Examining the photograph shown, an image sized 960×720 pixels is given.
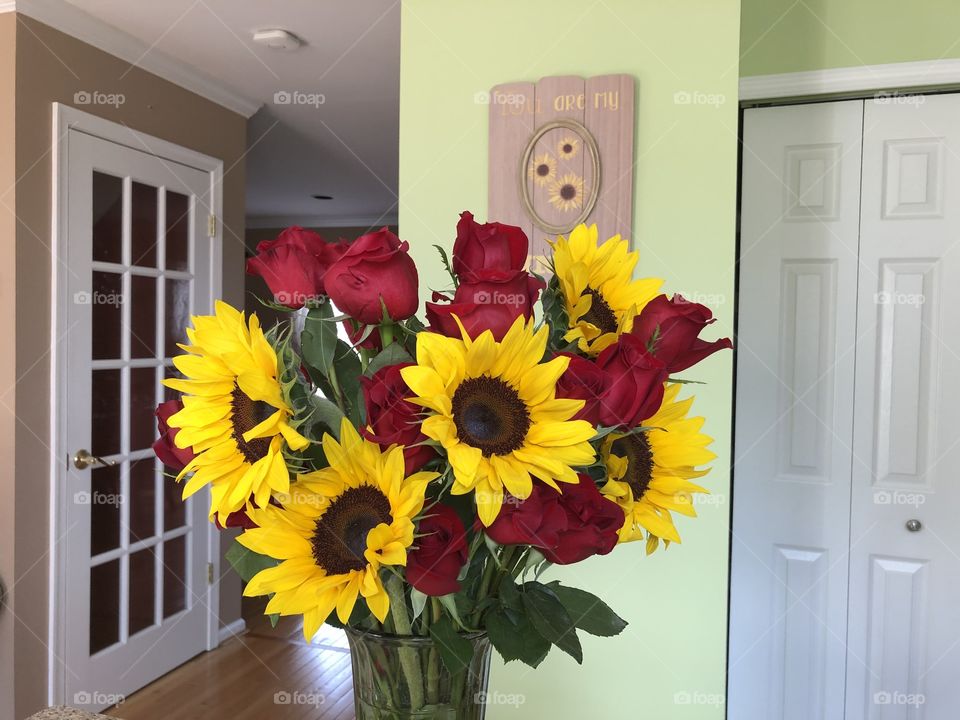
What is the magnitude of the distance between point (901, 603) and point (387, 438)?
6.84 ft

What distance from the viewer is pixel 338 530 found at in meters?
0.46

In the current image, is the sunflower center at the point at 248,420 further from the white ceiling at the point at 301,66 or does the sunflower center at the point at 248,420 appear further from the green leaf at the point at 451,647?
the white ceiling at the point at 301,66

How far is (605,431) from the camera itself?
441 millimetres

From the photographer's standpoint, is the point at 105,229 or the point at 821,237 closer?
the point at 821,237

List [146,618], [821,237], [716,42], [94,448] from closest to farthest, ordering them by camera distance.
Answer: [716,42] → [821,237] → [94,448] → [146,618]

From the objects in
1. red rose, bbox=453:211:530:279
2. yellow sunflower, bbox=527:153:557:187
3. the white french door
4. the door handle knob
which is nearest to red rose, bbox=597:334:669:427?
red rose, bbox=453:211:530:279

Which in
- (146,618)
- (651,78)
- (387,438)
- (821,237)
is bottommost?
(146,618)

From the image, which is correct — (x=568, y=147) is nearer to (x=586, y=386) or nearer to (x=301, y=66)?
(x=586, y=386)

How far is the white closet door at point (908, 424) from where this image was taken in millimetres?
1973

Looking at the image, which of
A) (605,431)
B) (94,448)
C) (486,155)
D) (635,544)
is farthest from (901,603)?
(94,448)

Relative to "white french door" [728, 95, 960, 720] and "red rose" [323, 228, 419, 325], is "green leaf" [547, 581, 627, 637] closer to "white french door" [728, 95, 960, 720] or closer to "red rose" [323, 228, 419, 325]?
"red rose" [323, 228, 419, 325]

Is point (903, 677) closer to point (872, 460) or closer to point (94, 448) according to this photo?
point (872, 460)

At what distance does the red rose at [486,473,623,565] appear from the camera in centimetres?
43

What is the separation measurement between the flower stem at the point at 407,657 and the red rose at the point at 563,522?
10 cm
